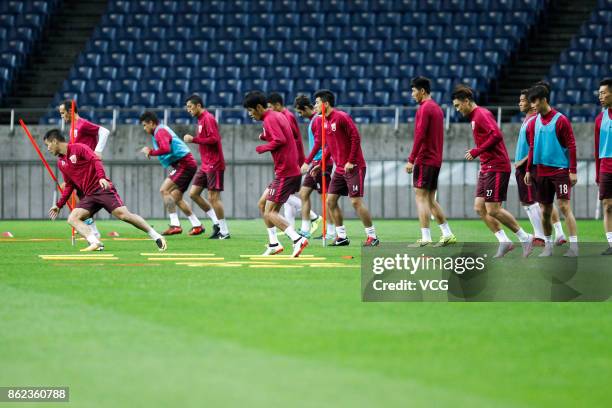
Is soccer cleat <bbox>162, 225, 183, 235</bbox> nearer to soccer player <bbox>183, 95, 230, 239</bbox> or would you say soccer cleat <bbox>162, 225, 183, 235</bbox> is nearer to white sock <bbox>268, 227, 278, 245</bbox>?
soccer player <bbox>183, 95, 230, 239</bbox>

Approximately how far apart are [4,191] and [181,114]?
465cm

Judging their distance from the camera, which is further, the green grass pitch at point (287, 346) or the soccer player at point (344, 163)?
the soccer player at point (344, 163)

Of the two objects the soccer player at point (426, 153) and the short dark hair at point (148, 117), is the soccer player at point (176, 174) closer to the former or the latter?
the short dark hair at point (148, 117)

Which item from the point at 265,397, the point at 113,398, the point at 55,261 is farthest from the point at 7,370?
the point at 55,261

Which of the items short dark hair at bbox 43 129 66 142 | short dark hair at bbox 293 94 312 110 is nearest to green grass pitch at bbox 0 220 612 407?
short dark hair at bbox 43 129 66 142

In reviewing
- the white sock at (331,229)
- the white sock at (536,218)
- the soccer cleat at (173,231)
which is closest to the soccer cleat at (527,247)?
the white sock at (536,218)

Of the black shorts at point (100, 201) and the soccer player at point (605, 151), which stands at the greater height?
the soccer player at point (605, 151)

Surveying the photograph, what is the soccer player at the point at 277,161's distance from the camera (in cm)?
1315

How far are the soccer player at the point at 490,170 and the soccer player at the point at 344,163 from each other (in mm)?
1813

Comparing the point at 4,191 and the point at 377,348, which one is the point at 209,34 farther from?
the point at 377,348

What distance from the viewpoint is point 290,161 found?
13562 millimetres

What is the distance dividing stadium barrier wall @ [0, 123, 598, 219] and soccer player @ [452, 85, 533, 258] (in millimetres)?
13527

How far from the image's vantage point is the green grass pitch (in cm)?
515

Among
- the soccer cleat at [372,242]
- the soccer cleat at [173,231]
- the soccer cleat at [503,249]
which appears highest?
the soccer cleat at [503,249]
